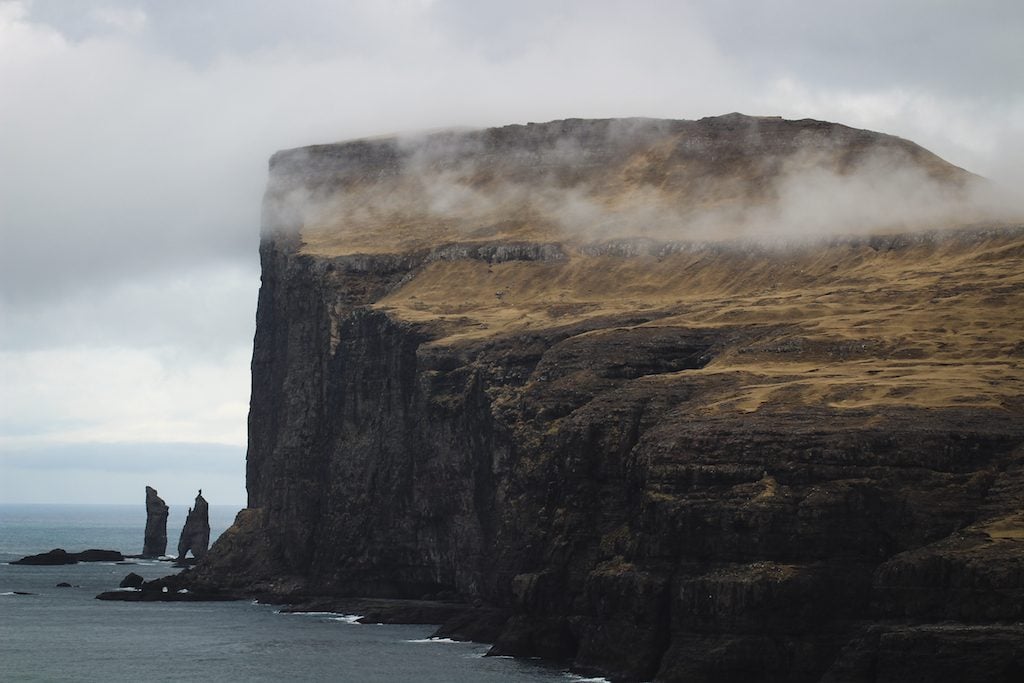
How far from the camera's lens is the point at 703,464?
412 feet

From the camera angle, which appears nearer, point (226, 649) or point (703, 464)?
point (703, 464)

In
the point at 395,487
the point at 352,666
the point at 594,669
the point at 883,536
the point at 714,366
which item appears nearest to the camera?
the point at 883,536

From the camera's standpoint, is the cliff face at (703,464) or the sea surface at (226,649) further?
the sea surface at (226,649)

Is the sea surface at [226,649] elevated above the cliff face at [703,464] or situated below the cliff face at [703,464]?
below

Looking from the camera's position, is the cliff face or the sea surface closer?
the cliff face

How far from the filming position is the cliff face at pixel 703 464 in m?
117

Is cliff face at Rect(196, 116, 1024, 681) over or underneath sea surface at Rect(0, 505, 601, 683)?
over

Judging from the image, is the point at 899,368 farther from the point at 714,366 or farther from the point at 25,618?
the point at 25,618

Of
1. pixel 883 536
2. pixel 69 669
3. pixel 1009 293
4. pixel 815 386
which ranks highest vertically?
pixel 1009 293

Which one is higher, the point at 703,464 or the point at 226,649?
the point at 703,464

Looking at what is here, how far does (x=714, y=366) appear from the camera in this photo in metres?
150

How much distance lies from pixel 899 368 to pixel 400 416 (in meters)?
59.8

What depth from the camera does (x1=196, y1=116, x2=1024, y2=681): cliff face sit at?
11700 cm

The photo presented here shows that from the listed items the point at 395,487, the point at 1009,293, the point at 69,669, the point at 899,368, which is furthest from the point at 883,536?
the point at 395,487
